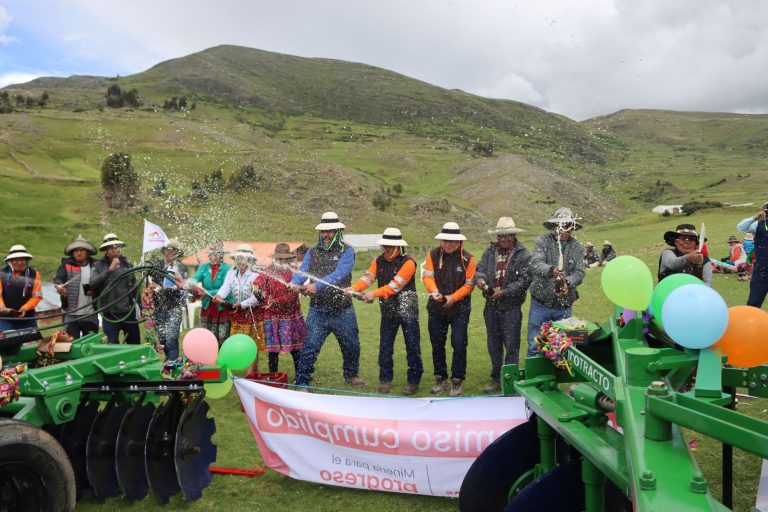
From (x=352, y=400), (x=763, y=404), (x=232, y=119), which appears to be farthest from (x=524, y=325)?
(x=232, y=119)

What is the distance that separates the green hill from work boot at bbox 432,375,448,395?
6283 millimetres

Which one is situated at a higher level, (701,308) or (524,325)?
(701,308)

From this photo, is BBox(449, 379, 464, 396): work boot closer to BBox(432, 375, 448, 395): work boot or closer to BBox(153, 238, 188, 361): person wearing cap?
BBox(432, 375, 448, 395): work boot

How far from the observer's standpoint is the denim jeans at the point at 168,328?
26.8ft

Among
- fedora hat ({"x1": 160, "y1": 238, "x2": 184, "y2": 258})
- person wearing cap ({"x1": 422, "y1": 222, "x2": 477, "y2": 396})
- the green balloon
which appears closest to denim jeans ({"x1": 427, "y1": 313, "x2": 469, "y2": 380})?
person wearing cap ({"x1": 422, "y1": 222, "x2": 477, "y2": 396})

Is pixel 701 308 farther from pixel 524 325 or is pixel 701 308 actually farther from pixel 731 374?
pixel 524 325

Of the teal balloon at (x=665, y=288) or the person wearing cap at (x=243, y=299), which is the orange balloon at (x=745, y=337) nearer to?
the teal balloon at (x=665, y=288)

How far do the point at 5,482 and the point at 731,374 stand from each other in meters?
4.68

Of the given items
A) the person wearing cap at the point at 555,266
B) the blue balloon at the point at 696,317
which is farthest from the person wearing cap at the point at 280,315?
the blue balloon at the point at 696,317

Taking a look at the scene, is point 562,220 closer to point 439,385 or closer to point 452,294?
point 452,294

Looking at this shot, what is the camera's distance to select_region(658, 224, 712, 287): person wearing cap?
6297mm

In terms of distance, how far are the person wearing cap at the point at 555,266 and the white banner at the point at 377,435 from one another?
2.29 meters

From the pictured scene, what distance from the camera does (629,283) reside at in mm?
3676

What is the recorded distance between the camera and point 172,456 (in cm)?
469
